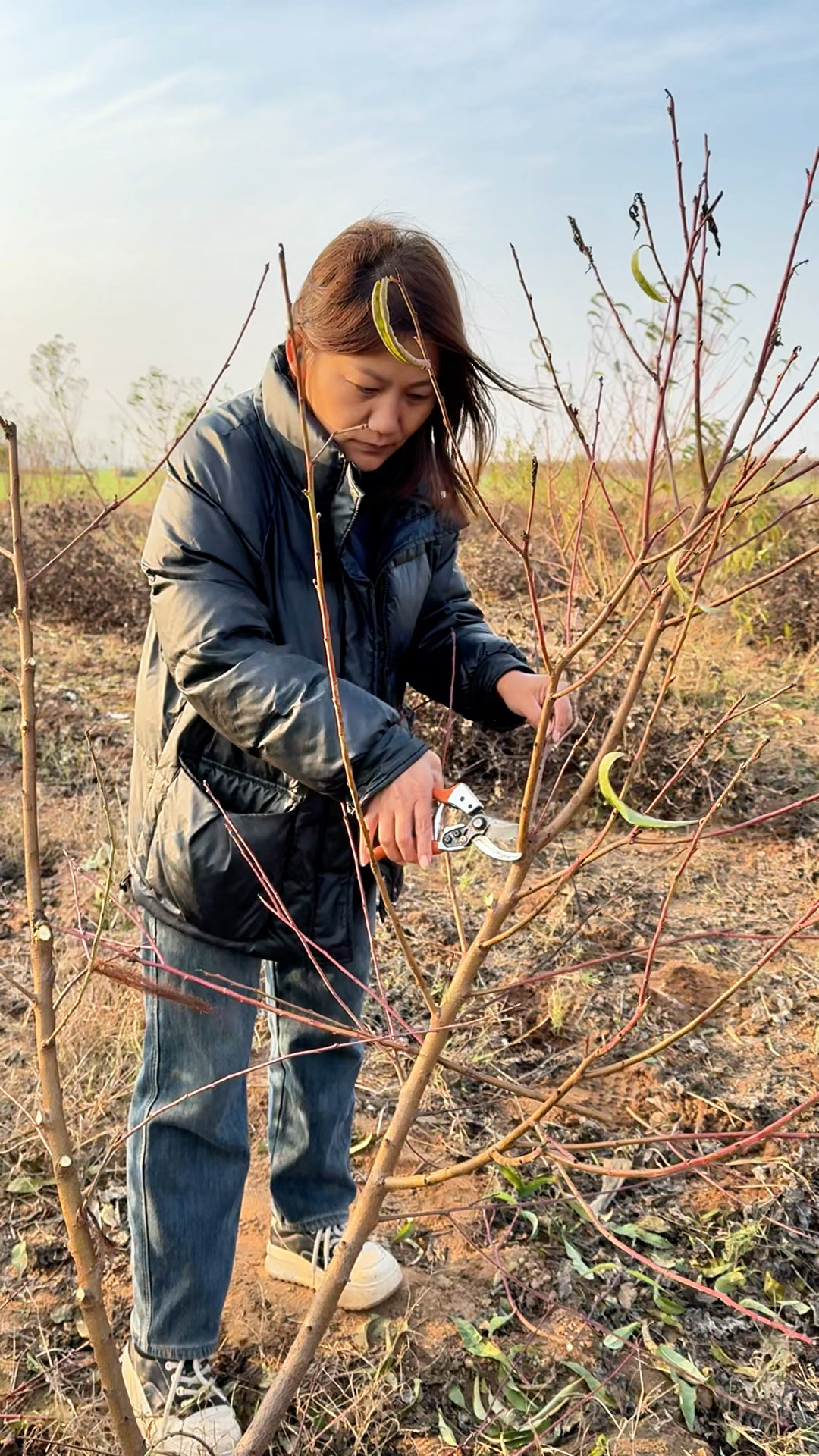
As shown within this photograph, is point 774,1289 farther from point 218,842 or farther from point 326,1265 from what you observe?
point 218,842

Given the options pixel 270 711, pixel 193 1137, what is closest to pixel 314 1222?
pixel 193 1137

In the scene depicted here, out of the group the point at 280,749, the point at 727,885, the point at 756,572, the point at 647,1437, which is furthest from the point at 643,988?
the point at 756,572

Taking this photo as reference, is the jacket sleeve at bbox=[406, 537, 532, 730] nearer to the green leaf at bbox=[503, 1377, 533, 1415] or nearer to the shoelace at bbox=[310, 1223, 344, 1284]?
the shoelace at bbox=[310, 1223, 344, 1284]

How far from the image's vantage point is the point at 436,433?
1.61 m

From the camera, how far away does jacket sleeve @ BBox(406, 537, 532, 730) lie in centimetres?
171

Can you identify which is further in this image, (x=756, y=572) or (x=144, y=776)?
(x=756, y=572)

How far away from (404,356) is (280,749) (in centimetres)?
55

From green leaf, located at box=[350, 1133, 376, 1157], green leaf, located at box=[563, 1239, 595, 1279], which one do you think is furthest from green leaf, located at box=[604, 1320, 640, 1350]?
green leaf, located at box=[350, 1133, 376, 1157]

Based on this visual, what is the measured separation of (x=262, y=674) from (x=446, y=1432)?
1316 mm

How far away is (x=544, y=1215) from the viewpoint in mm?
2191

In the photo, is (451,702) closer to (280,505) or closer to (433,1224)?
(280,505)

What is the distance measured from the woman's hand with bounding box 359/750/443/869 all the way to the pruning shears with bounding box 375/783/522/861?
26 millimetres

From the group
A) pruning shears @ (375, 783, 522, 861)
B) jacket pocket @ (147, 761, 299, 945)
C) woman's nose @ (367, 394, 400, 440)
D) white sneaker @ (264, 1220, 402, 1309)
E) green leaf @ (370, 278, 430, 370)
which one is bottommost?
white sneaker @ (264, 1220, 402, 1309)

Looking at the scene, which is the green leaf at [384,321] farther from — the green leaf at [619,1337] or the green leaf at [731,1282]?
the green leaf at [731,1282]
